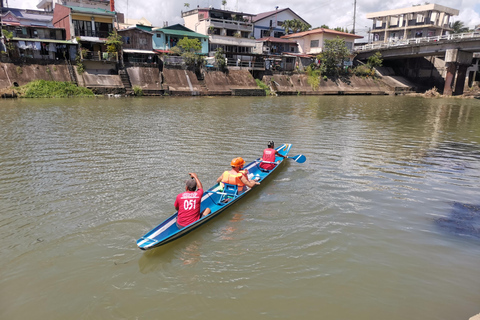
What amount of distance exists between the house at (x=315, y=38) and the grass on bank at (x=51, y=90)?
139 ft

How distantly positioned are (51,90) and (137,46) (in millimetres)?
15035

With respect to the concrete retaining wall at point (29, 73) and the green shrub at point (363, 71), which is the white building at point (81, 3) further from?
the green shrub at point (363, 71)

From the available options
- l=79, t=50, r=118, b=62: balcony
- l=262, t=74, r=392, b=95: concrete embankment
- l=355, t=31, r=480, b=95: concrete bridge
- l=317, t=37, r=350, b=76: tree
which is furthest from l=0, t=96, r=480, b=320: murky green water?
l=317, t=37, r=350, b=76: tree

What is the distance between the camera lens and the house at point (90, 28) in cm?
4216

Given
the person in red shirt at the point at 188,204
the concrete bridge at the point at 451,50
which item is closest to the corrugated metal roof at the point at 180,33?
the concrete bridge at the point at 451,50

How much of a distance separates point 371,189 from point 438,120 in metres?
20.6

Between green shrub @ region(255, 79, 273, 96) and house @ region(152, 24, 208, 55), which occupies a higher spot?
house @ region(152, 24, 208, 55)

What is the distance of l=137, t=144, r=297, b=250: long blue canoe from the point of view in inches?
271

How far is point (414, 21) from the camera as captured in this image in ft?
255

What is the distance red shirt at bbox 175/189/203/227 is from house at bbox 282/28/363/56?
60.7m

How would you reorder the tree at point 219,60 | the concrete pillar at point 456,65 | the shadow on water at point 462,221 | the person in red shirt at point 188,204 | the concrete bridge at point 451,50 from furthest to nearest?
the concrete pillar at point 456,65, the tree at point 219,60, the concrete bridge at point 451,50, the shadow on water at point 462,221, the person in red shirt at point 188,204

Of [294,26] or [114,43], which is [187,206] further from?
[294,26]

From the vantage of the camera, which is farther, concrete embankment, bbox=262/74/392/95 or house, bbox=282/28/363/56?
house, bbox=282/28/363/56

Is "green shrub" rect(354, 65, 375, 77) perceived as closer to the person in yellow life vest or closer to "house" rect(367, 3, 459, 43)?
"house" rect(367, 3, 459, 43)
